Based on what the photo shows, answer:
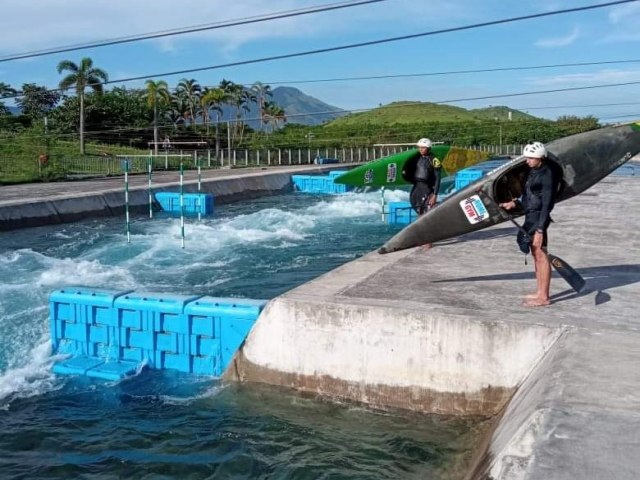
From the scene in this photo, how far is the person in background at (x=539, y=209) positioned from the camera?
7152 mm

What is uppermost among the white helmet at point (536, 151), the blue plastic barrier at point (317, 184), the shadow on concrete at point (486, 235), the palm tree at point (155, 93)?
the palm tree at point (155, 93)

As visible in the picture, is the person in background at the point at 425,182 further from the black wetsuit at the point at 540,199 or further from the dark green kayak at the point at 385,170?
the black wetsuit at the point at 540,199

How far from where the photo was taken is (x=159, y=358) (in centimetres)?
846

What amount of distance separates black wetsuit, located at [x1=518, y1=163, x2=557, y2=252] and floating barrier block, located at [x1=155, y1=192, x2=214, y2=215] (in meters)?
18.9

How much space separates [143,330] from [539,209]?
4.90 meters

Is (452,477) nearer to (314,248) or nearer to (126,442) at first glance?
(126,442)

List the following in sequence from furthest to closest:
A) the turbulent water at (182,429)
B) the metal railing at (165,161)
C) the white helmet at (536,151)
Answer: the metal railing at (165,161) < the white helmet at (536,151) < the turbulent water at (182,429)

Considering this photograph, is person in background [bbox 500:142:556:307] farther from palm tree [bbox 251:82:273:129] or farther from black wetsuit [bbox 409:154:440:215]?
palm tree [bbox 251:82:273:129]

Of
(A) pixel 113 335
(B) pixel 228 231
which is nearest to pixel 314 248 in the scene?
(B) pixel 228 231

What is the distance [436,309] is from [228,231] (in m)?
14.1

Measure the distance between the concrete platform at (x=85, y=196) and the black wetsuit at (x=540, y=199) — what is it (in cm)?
Answer: 1815

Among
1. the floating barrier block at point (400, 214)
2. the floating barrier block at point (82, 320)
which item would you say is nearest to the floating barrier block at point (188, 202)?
the floating barrier block at point (400, 214)

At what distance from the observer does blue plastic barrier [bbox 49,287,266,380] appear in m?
8.12

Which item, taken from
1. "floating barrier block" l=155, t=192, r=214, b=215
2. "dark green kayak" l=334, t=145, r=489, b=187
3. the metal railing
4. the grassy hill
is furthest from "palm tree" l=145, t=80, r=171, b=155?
the grassy hill
